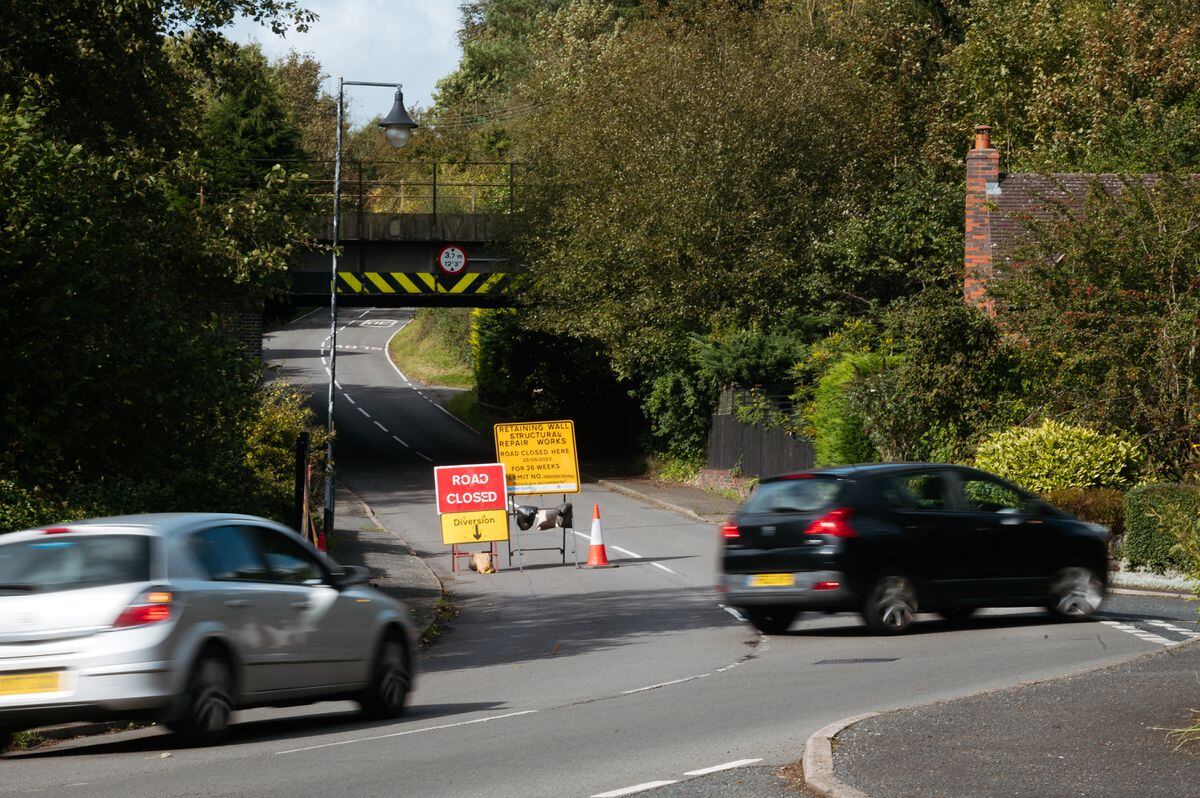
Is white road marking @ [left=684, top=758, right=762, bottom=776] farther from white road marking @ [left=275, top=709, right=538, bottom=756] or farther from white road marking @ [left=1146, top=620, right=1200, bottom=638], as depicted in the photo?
Result: white road marking @ [left=1146, top=620, right=1200, bottom=638]

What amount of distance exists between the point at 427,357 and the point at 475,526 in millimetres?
59057

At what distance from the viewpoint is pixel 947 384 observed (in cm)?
2669

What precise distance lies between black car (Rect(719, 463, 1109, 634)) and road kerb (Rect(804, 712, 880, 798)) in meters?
5.77

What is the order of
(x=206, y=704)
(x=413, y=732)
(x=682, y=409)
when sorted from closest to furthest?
1. (x=206, y=704)
2. (x=413, y=732)
3. (x=682, y=409)

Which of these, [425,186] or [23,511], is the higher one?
[425,186]

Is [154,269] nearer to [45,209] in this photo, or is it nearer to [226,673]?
[45,209]

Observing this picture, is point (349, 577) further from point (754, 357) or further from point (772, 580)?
point (754, 357)

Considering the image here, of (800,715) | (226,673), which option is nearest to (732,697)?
(800,715)

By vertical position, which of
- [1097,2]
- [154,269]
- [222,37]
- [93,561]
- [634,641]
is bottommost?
[634,641]

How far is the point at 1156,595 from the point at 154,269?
43.5ft

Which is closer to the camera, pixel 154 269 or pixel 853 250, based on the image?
pixel 154 269

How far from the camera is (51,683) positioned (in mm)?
9047

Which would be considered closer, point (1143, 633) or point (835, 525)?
point (835, 525)

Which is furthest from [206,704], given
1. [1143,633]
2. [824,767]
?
[1143,633]
